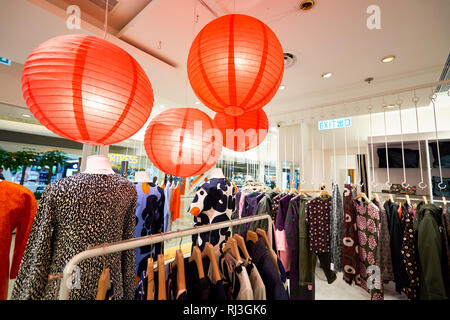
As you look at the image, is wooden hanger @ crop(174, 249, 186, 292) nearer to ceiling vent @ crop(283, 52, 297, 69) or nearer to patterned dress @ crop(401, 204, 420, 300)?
patterned dress @ crop(401, 204, 420, 300)

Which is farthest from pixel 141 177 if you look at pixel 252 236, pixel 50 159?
pixel 50 159

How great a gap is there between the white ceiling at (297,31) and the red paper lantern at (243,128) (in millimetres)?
377

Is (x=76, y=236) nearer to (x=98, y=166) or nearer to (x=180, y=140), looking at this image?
(x=98, y=166)

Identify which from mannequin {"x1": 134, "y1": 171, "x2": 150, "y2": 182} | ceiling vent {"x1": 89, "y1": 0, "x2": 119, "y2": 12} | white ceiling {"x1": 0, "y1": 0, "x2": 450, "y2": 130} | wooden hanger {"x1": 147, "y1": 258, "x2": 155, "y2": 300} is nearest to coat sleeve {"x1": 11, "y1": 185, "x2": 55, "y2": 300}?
wooden hanger {"x1": 147, "y1": 258, "x2": 155, "y2": 300}

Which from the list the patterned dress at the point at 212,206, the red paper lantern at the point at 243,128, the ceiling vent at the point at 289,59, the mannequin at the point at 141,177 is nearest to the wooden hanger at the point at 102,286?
the red paper lantern at the point at 243,128

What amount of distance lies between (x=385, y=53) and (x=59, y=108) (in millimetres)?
3017

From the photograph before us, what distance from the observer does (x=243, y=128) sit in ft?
4.31

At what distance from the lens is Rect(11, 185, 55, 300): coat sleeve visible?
802 millimetres

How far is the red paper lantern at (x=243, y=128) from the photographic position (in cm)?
131

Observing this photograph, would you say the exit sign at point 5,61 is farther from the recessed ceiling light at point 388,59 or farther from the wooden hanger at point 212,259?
the recessed ceiling light at point 388,59

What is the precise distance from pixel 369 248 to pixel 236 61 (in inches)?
83.3

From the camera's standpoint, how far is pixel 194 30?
1.97 metres
